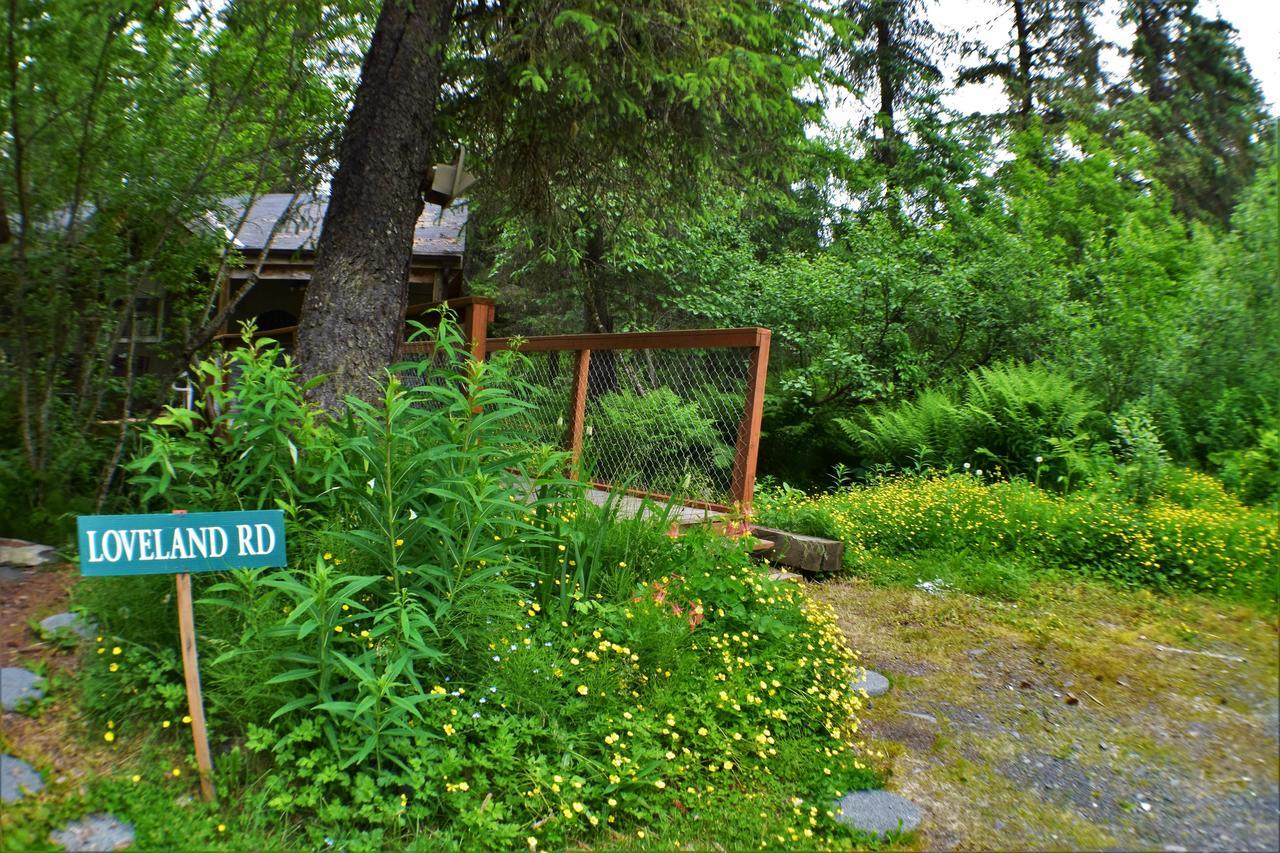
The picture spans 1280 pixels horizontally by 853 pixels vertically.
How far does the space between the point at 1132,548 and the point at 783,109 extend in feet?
13.2

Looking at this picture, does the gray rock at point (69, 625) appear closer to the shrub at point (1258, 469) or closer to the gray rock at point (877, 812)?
the gray rock at point (877, 812)

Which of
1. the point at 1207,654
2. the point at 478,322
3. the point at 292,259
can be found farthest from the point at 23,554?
the point at 292,259

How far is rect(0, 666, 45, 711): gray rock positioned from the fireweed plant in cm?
17

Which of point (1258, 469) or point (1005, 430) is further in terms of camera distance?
point (1005, 430)

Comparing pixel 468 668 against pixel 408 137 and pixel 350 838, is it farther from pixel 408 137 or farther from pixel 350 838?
pixel 408 137

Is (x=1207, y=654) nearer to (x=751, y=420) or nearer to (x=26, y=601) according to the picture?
(x=751, y=420)

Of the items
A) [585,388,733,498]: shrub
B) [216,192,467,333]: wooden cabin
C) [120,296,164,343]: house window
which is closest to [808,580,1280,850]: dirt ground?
[585,388,733,498]: shrub

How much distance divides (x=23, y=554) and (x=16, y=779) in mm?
1673

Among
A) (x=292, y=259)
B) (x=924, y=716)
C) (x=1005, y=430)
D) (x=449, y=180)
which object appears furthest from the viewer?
(x=292, y=259)

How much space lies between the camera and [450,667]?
3363 millimetres

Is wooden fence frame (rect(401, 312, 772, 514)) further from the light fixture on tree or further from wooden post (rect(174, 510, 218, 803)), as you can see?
wooden post (rect(174, 510, 218, 803))

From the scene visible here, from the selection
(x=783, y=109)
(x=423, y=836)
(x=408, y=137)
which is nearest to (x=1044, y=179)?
(x=783, y=109)

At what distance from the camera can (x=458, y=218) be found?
16688mm

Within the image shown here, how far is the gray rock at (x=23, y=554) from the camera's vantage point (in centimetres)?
398
